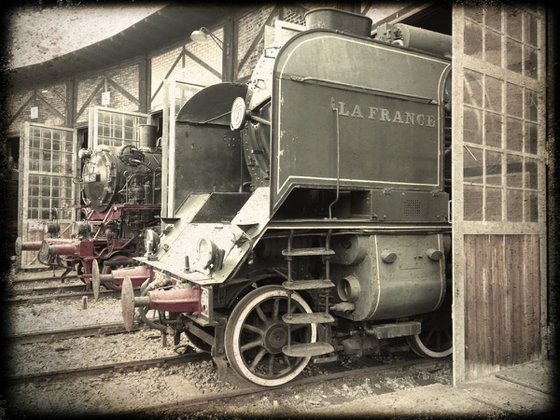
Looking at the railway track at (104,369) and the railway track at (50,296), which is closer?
the railway track at (104,369)

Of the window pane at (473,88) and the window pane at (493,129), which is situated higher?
the window pane at (473,88)

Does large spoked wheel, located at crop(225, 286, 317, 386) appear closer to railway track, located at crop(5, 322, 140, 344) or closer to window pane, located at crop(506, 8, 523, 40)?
railway track, located at crop(5, 322, 140, 344)

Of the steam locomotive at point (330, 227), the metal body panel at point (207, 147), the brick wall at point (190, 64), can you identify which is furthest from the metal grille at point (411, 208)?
the brick wall at point (190, 64)

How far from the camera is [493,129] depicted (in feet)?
12.1

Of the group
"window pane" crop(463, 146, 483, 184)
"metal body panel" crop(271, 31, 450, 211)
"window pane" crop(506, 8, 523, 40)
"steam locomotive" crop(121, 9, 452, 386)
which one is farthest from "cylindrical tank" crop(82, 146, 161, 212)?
"window pane" crop(506, 8, 523, 40)

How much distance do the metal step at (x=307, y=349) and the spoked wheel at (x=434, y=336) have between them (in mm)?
1377

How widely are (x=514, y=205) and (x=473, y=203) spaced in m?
0.59

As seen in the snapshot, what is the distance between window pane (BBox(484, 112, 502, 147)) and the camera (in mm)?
3663

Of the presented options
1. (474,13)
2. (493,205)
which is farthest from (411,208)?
(474,13)

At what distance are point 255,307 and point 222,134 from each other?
277 cm

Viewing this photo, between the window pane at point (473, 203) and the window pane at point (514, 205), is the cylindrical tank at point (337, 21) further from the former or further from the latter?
the window pane at point (514, 205)

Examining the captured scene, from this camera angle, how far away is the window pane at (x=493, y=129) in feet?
12.0

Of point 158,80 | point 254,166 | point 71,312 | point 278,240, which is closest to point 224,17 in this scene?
point 158,80

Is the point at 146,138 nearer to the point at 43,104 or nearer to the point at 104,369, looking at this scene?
the point at 104,369
